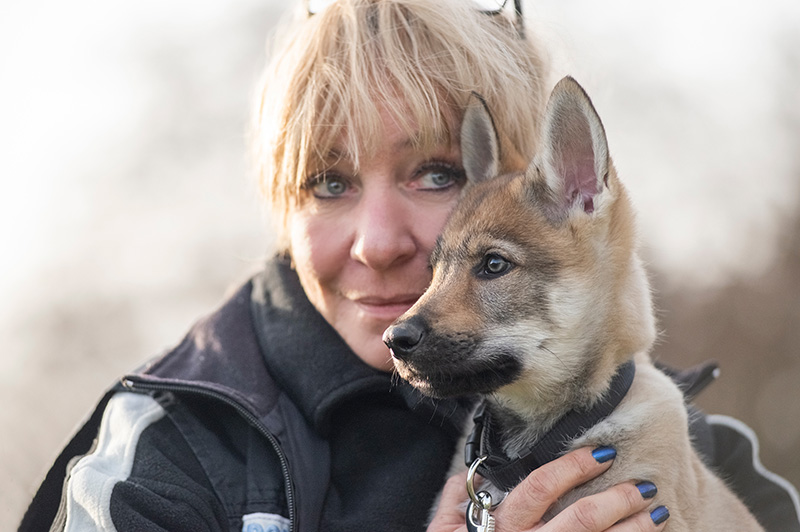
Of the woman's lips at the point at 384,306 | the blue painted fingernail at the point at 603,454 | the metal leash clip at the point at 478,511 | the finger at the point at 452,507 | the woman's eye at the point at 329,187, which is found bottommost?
the finger at the point at 452,507

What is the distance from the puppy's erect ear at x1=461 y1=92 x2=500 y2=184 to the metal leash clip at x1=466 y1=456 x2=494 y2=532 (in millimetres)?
1271

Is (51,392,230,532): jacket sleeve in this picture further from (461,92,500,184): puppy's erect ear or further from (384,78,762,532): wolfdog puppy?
(461,92,500,184): puppy's erect ear

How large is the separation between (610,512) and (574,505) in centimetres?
11

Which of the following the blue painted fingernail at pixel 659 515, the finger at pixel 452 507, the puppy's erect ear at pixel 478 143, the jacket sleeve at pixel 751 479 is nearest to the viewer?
the blue painted fingernail at pixel 659 515

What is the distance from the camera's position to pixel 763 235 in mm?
10641

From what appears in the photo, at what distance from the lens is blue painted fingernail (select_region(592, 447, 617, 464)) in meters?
2.58

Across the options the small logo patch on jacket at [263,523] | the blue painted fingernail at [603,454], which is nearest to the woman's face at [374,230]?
→ the small logo patch on jacket at [263,523]

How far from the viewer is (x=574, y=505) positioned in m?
2.46

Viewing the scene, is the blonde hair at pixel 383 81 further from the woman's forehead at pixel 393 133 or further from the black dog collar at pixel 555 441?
the black dog collar at pixel 555 441

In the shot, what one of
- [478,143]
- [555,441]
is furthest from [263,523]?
[478,143]

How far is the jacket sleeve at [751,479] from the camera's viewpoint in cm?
340

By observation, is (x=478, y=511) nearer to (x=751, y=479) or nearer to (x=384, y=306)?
(x=384, y=306)

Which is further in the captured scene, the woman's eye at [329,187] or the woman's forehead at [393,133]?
the woman's eye at [329,187]

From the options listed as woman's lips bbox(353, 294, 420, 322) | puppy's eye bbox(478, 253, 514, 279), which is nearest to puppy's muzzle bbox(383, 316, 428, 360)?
puppy's eye bbox(478, 253, 514, 279)
